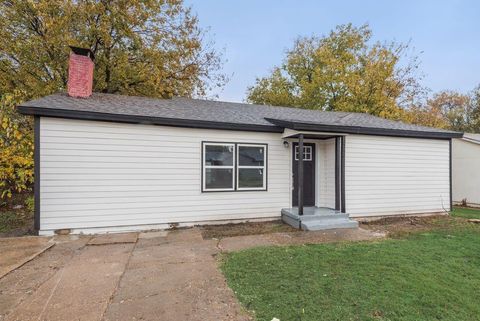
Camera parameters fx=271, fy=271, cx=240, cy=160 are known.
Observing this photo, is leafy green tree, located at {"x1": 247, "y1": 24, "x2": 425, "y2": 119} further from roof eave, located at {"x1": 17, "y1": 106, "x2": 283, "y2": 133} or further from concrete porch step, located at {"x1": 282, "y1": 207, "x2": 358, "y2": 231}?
roof eave, located at {"x1": 17, "y1": 106, "x2": 283, "y2": 133}

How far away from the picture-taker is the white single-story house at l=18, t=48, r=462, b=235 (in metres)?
6.13

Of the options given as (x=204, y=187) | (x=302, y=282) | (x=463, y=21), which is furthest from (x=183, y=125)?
(x=463, y=21)

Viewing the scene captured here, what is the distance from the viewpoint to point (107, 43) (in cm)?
1170

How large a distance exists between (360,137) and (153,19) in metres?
10.7

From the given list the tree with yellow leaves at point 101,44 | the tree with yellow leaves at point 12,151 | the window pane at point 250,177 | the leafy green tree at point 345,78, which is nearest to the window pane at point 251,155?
the window pane at point 250,177

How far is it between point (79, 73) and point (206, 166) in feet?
15.0

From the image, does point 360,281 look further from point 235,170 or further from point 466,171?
point 466,171

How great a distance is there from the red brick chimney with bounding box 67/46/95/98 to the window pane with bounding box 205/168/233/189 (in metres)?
4.18

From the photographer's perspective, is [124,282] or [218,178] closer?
[124,282]

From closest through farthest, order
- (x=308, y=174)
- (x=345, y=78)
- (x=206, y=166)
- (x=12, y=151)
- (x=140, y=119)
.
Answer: (x=140, y=119) < (x=206, y=166) < (x=12, y=151) < (x=308, y=174) < (x=345, y=78)

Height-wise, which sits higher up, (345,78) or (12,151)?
(345,78)

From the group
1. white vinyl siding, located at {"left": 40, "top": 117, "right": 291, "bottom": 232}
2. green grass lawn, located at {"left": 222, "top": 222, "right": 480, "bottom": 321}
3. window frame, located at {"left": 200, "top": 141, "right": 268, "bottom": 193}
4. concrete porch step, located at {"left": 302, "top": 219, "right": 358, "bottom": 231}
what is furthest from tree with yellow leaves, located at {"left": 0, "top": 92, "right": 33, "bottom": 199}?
concrete porch step, located at {"left": 302, "top": 219, "right": 358, "bottom": 231}

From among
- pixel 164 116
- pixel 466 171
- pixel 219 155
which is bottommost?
pixel 466 171

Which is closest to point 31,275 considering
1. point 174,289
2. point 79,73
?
point 174,289
